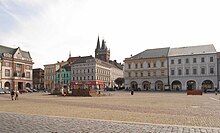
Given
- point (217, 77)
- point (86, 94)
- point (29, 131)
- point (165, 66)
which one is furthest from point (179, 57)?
point (29, 131)

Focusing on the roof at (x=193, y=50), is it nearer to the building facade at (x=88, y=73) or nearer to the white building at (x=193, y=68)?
the white building at (x=193, y=68)

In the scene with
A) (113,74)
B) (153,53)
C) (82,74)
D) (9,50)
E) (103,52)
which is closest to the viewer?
(153,53)

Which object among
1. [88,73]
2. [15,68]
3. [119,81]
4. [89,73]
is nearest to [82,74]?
[88,73]

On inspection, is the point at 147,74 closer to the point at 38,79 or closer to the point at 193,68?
the point at 193,68

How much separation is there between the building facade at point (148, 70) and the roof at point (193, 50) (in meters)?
2.58

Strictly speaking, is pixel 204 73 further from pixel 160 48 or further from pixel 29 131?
pixel 29 131

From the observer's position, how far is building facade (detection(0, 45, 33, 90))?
80312 mm

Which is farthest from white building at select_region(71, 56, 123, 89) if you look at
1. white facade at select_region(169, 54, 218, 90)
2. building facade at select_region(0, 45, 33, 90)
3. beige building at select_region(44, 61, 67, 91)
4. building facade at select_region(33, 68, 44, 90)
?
white facade at select_region(169, 54, 218, 90)

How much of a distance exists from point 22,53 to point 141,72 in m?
47.6

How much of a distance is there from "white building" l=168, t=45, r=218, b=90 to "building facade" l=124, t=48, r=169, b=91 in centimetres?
243

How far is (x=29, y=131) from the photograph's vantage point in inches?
336

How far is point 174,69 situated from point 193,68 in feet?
18.7

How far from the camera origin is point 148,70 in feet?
251

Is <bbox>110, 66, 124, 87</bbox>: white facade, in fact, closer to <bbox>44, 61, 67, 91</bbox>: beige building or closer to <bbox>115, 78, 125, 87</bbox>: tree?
<bbox>115, 78, 125, 87</bbox>: tree
